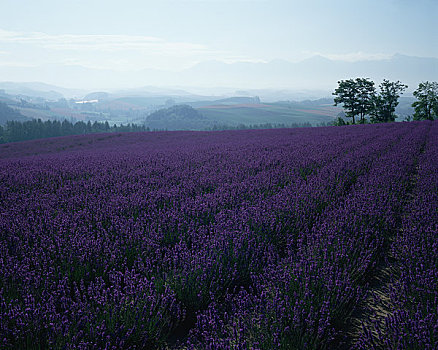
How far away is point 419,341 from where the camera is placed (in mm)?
1327

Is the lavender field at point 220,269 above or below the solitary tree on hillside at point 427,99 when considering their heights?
below

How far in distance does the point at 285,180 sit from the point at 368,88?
4344 centimetres

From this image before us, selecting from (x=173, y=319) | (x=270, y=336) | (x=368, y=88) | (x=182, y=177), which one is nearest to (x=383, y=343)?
(x=270, y=336)

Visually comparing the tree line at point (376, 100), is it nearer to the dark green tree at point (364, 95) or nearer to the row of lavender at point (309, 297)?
the dark green tree at point (364, 95)

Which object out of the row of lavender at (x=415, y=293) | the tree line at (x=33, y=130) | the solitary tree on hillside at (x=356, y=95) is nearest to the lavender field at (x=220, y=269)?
the row of lavender at (x=415, y=293)

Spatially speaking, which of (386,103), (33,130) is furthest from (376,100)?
(33,130)

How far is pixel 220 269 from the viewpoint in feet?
7.06

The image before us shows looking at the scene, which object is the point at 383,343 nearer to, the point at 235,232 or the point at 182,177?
the point at 235,232

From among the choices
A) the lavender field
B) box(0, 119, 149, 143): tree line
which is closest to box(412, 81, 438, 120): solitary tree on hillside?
the lavender field

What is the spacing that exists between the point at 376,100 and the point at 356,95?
4182mm

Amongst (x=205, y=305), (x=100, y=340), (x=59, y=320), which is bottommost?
(x=205, y=305)

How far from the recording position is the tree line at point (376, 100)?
40.9 meters

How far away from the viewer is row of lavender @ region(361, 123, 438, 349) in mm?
1417

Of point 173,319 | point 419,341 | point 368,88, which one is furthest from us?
point 368,88
